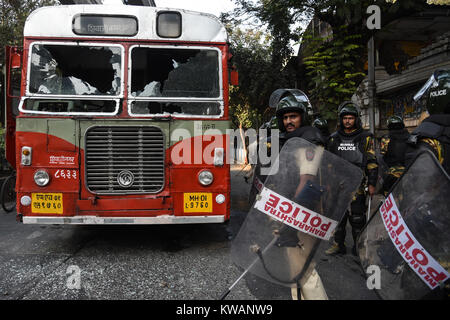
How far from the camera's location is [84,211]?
13.6ft

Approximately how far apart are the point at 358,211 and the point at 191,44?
9.72 feet

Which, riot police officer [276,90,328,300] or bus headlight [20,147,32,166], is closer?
riot police officer [276,90,328,300]

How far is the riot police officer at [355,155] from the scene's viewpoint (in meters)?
4.21

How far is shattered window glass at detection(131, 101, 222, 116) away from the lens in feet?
14.0

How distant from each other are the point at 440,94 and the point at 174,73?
3.05 metres

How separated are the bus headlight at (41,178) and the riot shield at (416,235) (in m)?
3.66

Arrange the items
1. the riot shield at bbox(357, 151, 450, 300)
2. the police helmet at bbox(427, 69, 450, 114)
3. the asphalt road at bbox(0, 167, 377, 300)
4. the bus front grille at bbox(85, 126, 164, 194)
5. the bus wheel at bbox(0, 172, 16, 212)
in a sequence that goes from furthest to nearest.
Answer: the bus wheel at bbox(0, 172, 16, 212), the bus front grille at bbox(85, 126, 164, 194), the asphalt road at bbox(0, 167, 377, 300), the police helmet at bbox(427, 69, 450, 114), the riot shield at bbox(357, 151, 450, 300)

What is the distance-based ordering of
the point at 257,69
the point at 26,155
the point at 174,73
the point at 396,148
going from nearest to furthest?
the point at 26,155
the point at 174,73
the point at 396,148
the point at 257,69

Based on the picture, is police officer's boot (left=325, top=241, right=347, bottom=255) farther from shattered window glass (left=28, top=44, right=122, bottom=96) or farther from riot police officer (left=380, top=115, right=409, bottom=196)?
shattered window glass (left=28, top=44, right=122, bottom=96)

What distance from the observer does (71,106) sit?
420cm

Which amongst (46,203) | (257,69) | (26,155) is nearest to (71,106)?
(26,155)

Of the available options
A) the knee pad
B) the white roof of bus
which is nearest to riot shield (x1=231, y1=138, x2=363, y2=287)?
the knee pad

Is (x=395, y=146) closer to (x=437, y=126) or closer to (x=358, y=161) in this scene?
(x=358, y=161)

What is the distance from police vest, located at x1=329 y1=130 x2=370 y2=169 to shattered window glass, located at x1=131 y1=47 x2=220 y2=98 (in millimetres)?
1687
